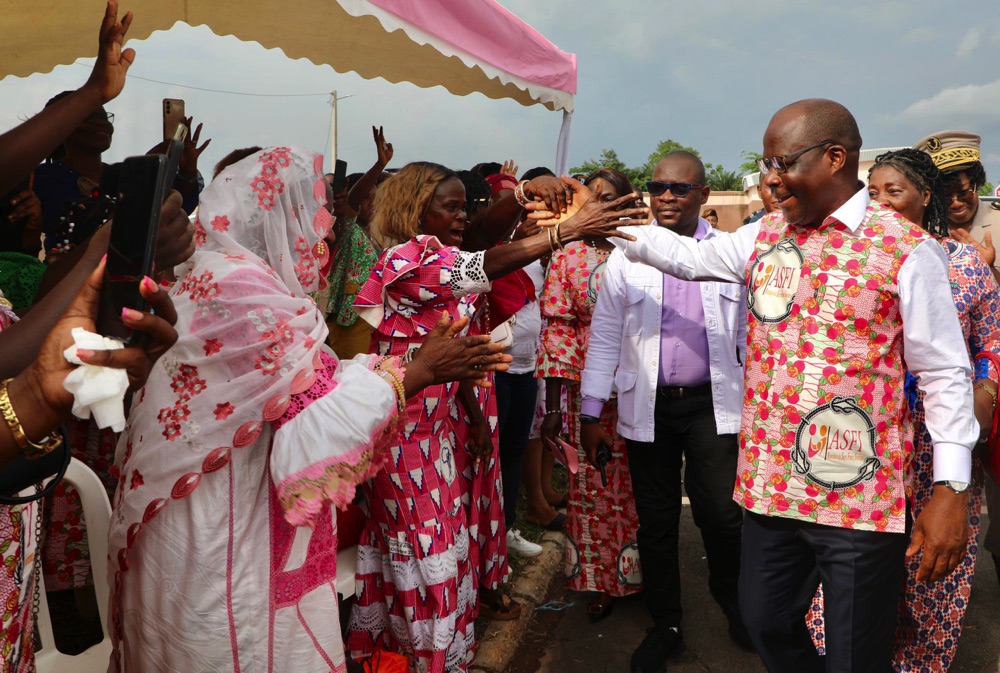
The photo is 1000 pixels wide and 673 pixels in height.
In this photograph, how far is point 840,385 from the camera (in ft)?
7.46

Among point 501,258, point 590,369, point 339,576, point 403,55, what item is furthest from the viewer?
point 403,55

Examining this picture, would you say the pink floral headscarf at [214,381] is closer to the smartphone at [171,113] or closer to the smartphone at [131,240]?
the smartphone at [131,240]

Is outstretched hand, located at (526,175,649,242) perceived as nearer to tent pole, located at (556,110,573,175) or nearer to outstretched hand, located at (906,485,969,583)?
outstretched hand, located at (906,485,969,583)

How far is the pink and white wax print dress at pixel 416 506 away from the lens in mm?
2895

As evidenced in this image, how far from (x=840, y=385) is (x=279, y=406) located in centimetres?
168

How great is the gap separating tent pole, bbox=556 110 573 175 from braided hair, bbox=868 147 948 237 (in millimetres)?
2466

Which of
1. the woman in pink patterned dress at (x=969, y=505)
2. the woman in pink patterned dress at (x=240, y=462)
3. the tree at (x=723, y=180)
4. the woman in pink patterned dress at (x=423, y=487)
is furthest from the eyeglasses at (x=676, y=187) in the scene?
the tree at (x=723, y=180)

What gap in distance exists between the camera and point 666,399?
11.6ft

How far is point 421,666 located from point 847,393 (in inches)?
76.0

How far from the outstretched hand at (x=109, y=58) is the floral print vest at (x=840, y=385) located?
2224mm

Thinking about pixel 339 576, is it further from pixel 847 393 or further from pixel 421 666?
pixel 847 393

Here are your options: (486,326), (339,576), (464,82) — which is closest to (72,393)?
(339,576)

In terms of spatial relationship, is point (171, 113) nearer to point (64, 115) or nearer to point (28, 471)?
point (64, 115)

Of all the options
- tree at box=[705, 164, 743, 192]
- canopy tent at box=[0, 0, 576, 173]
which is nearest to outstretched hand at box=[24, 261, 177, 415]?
canopy tent at box=[0, 0, 576, 173]
